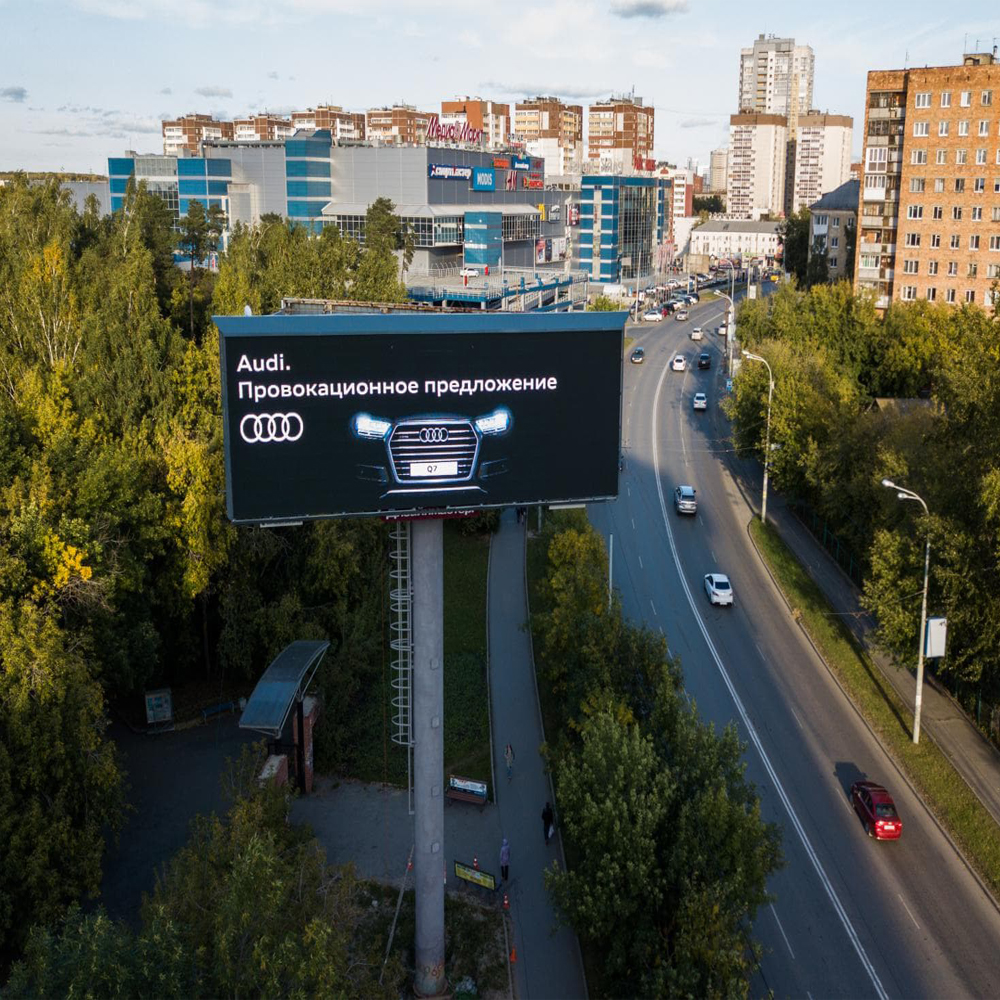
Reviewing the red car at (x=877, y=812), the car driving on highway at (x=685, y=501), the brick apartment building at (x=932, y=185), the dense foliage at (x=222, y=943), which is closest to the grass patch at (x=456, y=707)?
the red car at (x=877, y=812)

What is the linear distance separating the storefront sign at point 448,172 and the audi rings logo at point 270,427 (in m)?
84.5

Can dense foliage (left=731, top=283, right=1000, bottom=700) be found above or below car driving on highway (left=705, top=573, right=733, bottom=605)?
above

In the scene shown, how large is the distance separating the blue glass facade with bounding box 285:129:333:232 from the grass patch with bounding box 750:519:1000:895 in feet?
239

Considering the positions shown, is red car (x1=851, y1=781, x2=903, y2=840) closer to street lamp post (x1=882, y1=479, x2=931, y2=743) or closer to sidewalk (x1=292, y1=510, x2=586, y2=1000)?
street lamp post (x1=882, y1=479, x2=931, y2=743)

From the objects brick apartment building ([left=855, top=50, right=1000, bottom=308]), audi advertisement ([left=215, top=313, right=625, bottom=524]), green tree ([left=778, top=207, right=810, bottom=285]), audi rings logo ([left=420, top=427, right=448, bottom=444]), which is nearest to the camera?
audi advertisement ([left=215, top=313, right=625, bottom=524])

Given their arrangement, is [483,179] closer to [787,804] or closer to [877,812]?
[787,804]

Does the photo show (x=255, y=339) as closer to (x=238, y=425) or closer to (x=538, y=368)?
(x=238, y=425)

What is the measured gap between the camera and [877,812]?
1107 inches

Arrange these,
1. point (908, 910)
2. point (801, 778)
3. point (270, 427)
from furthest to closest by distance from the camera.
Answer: point (801, 778) < point (908, 910) < point (270, 427)

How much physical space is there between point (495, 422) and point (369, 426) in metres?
2.53

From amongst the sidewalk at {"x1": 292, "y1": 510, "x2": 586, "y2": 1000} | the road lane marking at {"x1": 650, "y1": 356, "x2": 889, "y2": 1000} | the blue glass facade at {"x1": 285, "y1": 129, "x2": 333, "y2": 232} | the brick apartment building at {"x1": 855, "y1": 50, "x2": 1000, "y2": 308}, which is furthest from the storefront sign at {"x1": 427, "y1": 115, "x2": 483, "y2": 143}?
the sidewalk at {"x1": 292, "y1": 510, "x2": 586, "y2": 1000}

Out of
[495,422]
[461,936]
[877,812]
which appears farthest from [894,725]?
[495,422]

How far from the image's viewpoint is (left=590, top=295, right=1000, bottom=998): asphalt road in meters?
23.7

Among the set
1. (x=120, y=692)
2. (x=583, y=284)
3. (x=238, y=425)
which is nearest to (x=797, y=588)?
(x=120, y=692)
